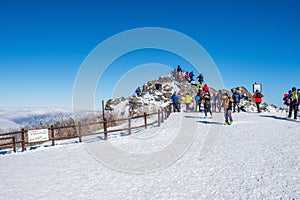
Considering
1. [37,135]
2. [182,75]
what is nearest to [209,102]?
[37,135]

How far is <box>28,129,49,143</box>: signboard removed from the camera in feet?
49.2

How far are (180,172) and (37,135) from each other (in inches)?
437

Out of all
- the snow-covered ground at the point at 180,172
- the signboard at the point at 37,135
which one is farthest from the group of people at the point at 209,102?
the signboard at the point at 37,135

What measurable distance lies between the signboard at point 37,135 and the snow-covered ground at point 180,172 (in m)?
2.48

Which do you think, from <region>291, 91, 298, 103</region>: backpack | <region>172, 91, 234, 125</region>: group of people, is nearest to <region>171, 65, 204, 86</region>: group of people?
<region>172, 91, 234, 125</region>: group of people

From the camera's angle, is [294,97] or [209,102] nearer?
[294,97]

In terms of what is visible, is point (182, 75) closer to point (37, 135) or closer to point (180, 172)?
point (37, 135)

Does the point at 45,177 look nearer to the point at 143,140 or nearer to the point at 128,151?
the point at 128,151

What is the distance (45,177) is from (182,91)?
32309 mm

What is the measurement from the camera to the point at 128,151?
1137cm

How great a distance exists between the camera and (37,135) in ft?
49.7

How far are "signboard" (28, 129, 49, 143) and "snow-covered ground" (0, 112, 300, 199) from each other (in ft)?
8.12

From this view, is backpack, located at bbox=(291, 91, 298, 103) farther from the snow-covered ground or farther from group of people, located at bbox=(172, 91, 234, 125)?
group of people, located at bbox=(172, 91, 234, 125)

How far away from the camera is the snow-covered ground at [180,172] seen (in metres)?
6.21
